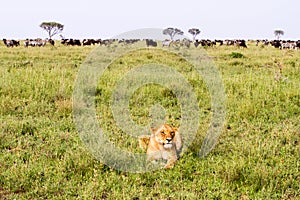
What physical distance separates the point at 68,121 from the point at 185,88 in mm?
3317

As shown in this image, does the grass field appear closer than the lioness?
Yes

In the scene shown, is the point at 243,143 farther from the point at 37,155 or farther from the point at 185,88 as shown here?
the point at 185,88

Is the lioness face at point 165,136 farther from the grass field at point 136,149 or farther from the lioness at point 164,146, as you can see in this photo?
the grass field at point 136,149

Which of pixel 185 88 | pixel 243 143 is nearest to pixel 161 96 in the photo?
pixel 185 88

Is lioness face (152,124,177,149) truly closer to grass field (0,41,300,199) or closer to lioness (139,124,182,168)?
lioness (139,124,182,168)

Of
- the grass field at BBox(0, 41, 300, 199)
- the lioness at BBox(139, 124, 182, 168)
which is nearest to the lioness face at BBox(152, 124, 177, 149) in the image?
the lioness at BBox(139, 124, 182, 168)

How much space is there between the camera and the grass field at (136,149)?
4.36 metres

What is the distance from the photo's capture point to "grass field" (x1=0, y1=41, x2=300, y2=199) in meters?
4.36

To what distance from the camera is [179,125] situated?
6.89 metres

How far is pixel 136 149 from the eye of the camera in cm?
545

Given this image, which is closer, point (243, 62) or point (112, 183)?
point (112, 183)

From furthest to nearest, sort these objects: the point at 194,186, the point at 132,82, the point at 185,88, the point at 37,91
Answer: the point at 132,82 → the point at 185,88 → the point at 37,91 → the point at 194,186

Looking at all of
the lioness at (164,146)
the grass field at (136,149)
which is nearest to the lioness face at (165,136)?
the lioness at (164,146)

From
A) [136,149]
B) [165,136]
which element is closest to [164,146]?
[165,136]
